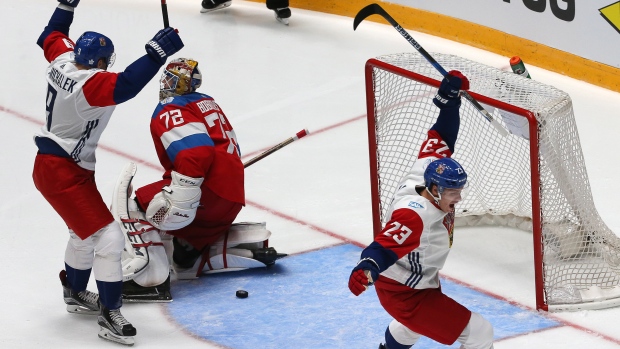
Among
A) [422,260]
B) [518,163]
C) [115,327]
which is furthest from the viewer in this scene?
[518,163]

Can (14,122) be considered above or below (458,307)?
below

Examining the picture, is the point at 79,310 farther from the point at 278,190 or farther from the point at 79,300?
the point at 278,190

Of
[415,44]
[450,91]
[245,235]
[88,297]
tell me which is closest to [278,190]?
[245,235]

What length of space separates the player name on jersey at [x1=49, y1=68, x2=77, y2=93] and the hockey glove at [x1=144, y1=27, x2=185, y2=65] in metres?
0.38

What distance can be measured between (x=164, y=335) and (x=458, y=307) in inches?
52.1

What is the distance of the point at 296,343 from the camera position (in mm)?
4918

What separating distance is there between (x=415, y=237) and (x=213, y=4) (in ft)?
17.8

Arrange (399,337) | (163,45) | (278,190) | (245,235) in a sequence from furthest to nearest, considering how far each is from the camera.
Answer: (278,190), (245,235), (163,45), (399,337)

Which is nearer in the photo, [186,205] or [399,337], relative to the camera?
[399,337]

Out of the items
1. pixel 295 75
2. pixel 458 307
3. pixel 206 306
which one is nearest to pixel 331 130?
pixel 295 75

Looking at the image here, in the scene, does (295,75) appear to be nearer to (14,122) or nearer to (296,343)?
(14,122)

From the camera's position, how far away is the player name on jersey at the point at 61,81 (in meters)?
4.77

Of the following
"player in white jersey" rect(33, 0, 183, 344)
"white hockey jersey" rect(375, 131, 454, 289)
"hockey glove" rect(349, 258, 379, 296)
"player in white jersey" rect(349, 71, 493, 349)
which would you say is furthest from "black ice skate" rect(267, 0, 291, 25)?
"hockey glove" rect(349, 258, 379, 296)

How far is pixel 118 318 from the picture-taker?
4957mm
